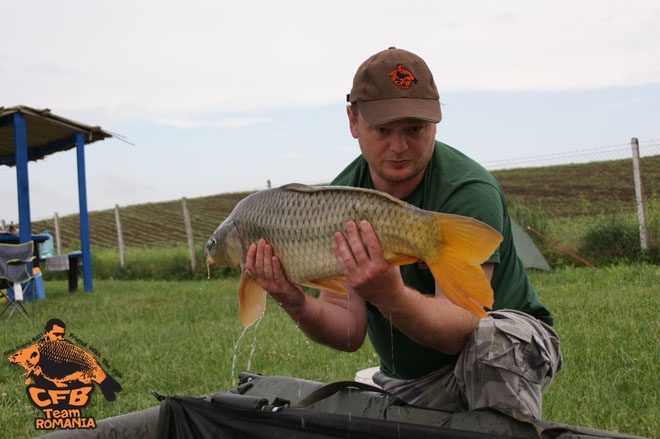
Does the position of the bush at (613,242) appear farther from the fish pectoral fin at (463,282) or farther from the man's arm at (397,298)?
the fish pectoral fin at (463,282)

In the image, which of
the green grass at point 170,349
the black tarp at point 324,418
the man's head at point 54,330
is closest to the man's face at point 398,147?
the black tarp at point 324,418

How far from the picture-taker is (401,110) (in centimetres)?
165

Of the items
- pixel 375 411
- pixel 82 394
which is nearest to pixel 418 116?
pixel 375 411

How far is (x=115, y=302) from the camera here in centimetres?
664

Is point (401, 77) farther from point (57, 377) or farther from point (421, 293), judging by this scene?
point (57, 377)

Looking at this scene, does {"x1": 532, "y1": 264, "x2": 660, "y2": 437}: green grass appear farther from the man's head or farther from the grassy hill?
the grassy hill

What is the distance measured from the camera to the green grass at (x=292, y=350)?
2469 mm

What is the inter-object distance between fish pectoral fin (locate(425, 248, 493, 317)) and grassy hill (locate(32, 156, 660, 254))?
12.0 m

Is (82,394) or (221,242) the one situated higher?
(221,242)

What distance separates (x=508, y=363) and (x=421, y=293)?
11.7 inches

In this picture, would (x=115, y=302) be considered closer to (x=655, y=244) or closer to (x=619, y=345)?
(x=619, y=345)

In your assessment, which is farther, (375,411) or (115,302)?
(115,302)

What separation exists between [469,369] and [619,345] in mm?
1830

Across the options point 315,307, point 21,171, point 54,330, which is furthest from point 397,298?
point 21,171
